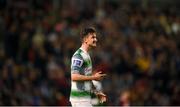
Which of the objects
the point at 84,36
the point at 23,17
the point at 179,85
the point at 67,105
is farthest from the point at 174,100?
the point at 84,36

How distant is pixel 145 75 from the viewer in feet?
77.4

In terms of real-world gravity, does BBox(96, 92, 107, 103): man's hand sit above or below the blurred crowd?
below

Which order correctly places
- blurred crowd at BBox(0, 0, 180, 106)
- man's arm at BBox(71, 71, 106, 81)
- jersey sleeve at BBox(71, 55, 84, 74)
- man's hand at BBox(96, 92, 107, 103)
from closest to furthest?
1. man's arm at BBox(71, 71, 106, 81)
2. jersey sleeve at BBox(71, 55, 84, 74)
3. man's hand at BBox(96, 92, 107, 103)
4. blurred crowd at BBox(0, 0, 180, 106)

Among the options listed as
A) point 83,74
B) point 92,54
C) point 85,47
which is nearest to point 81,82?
point 83,74

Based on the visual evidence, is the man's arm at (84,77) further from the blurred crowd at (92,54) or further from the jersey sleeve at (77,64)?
the blurred crowd at (92,54)

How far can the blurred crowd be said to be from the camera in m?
21.6

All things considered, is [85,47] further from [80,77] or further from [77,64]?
[80,77]

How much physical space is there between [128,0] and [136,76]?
4381 mm

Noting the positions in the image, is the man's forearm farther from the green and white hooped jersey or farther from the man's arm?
the green and white hooped jersey

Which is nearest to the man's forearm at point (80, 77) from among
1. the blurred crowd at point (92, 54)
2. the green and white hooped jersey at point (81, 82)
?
the green and white hooped jersey at point (81, 82)

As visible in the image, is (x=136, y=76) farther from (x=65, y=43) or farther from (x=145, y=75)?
(x=65, y=43)

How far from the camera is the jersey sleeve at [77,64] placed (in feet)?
40.2

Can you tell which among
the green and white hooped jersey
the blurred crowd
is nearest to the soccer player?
the green and white hooped jersey

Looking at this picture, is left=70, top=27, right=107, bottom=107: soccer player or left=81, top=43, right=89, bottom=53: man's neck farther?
left=81, top=43, right=89, bottom=53: man's neck
